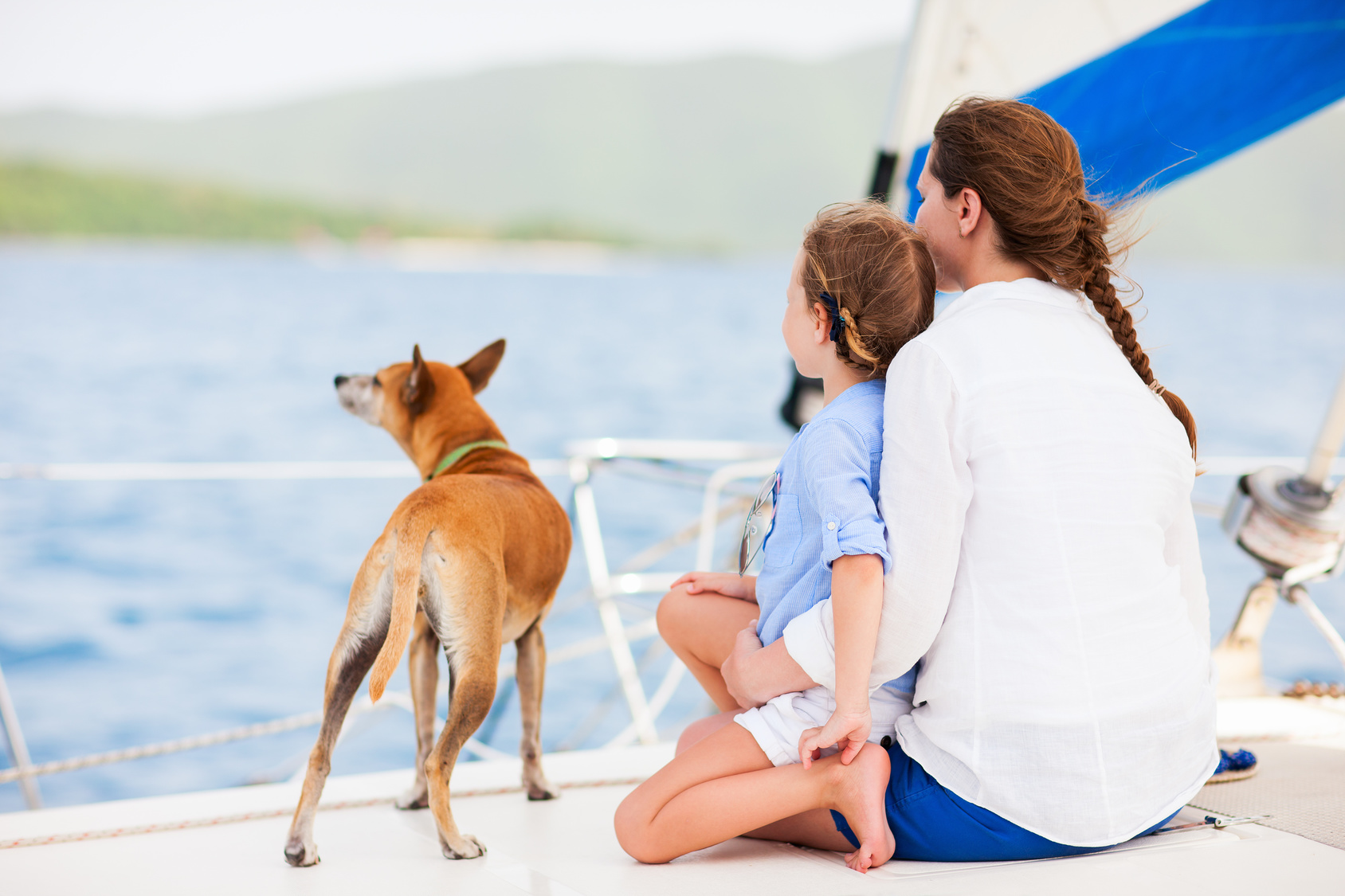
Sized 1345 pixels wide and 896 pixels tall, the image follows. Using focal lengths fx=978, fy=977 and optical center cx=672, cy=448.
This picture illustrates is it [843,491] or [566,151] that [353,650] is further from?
[566,151]

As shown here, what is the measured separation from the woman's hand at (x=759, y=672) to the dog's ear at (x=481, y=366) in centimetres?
70

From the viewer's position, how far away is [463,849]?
1272 millimetres

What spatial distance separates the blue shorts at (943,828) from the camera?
1.15 meters

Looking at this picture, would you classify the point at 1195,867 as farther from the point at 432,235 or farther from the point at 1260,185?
the point at 432,235

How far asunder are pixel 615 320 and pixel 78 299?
15448mm

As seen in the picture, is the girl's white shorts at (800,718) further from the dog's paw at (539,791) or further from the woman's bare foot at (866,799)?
the dog's paw at (539,791)

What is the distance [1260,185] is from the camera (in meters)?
28.7

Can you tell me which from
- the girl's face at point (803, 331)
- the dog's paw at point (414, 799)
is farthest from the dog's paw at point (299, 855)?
the girl's face at point (803, 331)

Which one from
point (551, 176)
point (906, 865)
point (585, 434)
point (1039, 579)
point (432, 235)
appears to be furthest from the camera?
point (551, 176)

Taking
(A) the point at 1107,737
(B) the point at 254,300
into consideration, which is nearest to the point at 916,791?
(A) the point at 1107,737

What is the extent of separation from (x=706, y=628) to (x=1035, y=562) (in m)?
0.53

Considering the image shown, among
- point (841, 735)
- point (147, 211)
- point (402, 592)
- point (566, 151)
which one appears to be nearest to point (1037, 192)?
point (841, 735)

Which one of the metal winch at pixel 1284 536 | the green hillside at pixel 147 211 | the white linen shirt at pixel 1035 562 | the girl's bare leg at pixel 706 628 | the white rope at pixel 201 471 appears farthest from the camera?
the green hillside at pixel 147 211

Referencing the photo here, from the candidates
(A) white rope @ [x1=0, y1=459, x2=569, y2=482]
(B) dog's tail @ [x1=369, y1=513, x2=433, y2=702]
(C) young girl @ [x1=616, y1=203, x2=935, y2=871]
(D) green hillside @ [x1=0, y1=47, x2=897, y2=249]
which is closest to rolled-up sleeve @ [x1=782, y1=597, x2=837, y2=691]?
(C) young girl @ [x1=616, y1=203, x2=935, y2=871]
